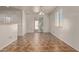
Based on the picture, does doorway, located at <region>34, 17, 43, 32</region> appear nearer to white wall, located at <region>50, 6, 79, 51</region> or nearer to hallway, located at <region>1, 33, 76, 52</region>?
hallway, located at <region>1, 33, 76, 52</region>

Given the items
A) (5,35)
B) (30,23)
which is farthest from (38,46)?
(30,23)

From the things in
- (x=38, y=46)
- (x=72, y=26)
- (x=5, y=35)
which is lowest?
(x=38, y=46)

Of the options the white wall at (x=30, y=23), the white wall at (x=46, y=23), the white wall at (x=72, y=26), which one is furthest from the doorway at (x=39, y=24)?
the white wall at (x=72, y=26)

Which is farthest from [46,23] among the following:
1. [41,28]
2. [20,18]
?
[20,18]

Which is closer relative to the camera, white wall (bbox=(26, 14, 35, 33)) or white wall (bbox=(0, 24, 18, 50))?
white wall (bbox=(0, 24, 18, 50))

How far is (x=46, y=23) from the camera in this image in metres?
12.4

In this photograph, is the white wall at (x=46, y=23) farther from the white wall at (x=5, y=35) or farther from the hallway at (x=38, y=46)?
the white wall at (x=5, y=35)

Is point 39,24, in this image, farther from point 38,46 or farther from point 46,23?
point 38,46

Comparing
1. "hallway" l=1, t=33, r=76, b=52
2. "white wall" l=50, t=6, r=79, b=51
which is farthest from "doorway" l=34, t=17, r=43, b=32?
"white wall" l=50, t=6, r=79, b=51

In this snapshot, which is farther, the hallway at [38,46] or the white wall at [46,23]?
the white wall at [46,23]

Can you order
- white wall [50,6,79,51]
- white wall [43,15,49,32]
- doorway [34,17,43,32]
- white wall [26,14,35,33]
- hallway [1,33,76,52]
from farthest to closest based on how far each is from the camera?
white wall [43,15,49,32]
doorway [34,17,43,32]
white wall [26,14,35,33]
hallway [1,33,76,52]
white wall [50,6,79,51]
